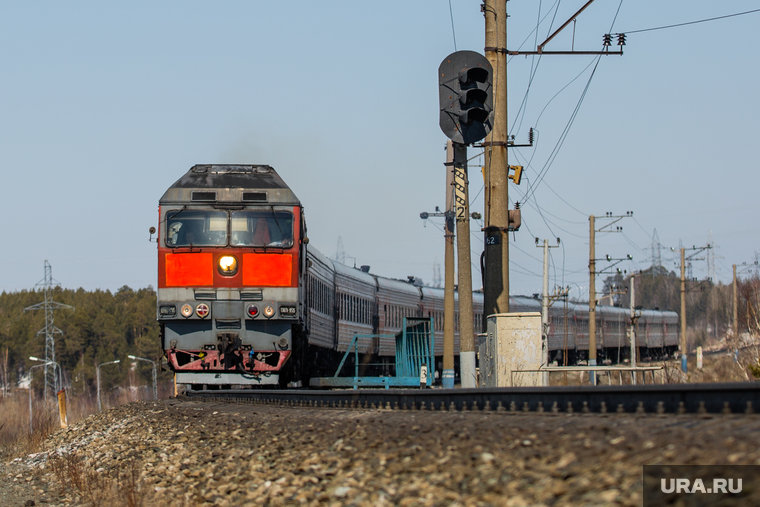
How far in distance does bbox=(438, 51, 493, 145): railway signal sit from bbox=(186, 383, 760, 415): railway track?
4303 mm

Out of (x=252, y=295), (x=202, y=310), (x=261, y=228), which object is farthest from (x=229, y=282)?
(x=261, y=228)

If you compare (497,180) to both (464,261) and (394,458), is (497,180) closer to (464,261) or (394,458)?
(464,261)

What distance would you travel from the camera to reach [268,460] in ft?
23.1

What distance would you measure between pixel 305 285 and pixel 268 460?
9984 millimetres

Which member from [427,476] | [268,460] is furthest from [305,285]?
[427,476]

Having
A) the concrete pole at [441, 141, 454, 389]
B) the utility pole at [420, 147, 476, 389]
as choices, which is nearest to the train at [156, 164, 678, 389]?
→ the utility pole at [420, 147, 476, 389]

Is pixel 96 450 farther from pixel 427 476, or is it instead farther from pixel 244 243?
pixel 427 476

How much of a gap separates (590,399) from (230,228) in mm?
10612

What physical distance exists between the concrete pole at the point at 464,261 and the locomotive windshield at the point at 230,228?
376 cm

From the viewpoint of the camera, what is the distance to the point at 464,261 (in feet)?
42.7

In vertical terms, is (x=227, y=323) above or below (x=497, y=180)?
below

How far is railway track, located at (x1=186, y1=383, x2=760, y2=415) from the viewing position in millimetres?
5074

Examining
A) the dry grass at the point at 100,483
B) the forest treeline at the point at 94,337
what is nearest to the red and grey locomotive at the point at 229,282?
the dry grass at the point at 100,483

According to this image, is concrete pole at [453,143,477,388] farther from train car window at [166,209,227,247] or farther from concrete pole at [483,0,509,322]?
train car window at [166,209,227,247]
